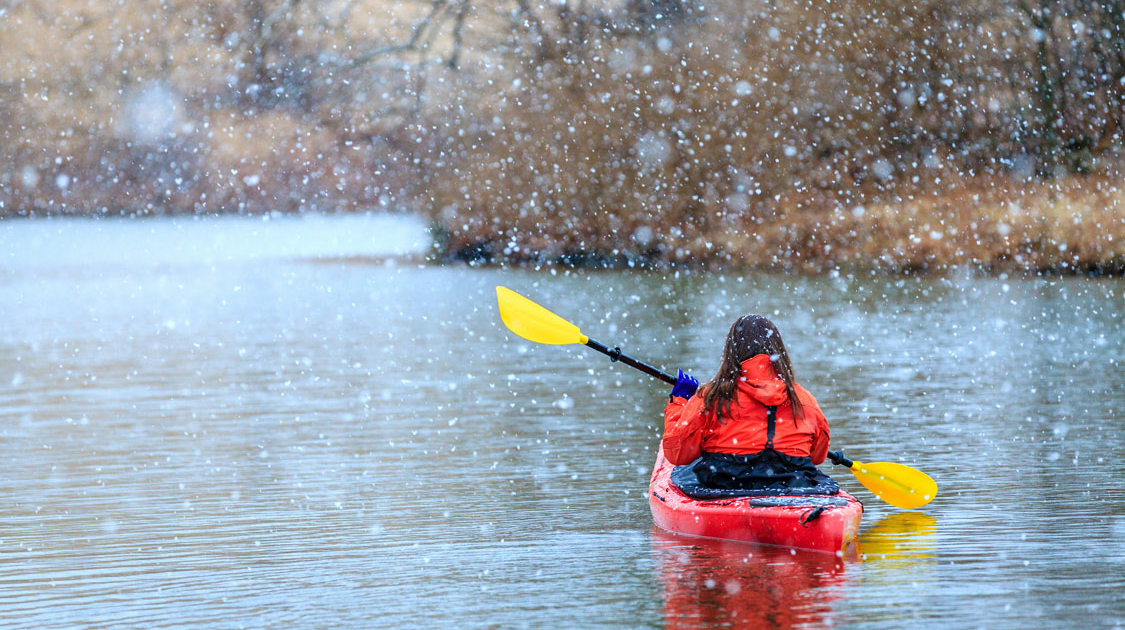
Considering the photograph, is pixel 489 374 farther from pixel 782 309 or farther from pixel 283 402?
pixel 782 309

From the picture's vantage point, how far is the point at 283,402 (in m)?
12.3

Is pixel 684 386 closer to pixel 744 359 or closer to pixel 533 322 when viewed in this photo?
pixel 744 359

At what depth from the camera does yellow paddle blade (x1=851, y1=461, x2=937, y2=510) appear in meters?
7.54

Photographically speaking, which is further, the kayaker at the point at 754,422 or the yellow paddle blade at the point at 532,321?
the yellow paddle blade at the point at 532,321

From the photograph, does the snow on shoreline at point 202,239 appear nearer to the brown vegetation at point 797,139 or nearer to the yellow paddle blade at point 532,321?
the brown vegetation at point 797,139

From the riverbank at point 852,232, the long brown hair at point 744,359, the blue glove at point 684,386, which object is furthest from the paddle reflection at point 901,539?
the riverbank at point 852,232

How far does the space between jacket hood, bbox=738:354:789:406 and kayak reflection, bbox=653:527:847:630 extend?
65cm

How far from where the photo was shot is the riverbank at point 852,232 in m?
28.1

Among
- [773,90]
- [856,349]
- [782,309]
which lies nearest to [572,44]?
[773,90]

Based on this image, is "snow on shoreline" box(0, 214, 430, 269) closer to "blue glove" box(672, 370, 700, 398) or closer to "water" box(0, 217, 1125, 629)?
"water" box(0, 217, 1125, 629)

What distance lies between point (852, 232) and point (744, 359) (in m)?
25.2

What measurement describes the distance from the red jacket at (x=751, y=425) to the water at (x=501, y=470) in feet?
1.45

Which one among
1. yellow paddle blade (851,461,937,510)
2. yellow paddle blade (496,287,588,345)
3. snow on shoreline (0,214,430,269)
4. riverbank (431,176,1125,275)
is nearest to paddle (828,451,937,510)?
yellow paddle blade (851,461,937,510)

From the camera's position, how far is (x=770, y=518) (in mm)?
6629
